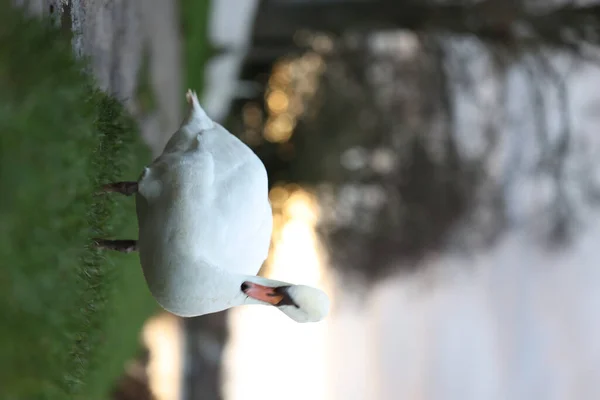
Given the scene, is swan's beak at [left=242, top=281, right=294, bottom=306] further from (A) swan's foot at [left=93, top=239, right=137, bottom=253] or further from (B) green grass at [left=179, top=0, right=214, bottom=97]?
(B) green grass at [left=179, top=0, right=214, bottom=97]

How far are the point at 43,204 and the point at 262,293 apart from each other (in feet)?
1.01

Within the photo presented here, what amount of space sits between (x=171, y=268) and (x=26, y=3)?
0.90 feet

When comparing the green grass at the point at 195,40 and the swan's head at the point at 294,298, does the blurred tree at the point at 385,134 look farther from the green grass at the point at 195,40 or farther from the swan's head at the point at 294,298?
the swan's head at the point at 294,298

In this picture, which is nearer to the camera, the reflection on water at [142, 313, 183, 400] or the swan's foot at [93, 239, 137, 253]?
the swan's foot at [93, 239, 137, 253]

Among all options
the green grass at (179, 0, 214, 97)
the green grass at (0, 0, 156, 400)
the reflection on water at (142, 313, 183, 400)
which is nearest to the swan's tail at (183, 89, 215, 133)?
the green grass at (0, 0, 156, 400)

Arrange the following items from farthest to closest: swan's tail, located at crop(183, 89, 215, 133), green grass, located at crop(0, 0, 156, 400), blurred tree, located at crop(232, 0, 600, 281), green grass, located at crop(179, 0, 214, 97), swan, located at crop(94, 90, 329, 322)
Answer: blurred tree, located at crop(232, 0, 600, 281)
green grass, located at crop(179, 0, 214, 97)
swan's tail, located at crop(183, 89, 215, 133)
swan, located at crop(94, 90, 329, 322)
green grass, located at crop(0, 0, 156, 400)

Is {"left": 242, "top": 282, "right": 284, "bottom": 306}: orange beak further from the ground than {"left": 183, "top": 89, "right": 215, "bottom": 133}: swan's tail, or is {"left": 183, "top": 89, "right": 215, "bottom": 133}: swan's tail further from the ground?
{"left": 183, "top": 89, "right": 215, "bottom": 133}: swan's tail

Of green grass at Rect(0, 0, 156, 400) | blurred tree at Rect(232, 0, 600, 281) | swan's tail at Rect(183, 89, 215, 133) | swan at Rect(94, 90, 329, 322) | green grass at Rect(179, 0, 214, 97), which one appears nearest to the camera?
green grass at Rect(0, 0, 156, 400)

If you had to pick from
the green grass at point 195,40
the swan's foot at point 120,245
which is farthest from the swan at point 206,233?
the green grass at point 195,40

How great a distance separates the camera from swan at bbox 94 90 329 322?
610 millimetres

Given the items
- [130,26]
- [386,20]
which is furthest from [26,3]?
[386,20]

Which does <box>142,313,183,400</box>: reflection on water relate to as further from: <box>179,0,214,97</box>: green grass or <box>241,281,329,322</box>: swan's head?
<box>241,281,329,322</box>: swan's head

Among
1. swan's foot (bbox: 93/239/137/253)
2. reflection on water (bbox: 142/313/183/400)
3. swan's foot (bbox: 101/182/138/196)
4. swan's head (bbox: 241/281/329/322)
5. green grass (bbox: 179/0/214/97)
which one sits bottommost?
reflection on water (bbox: 142/313/183/400)

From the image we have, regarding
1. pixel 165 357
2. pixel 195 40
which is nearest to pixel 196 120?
pixel 195 40
